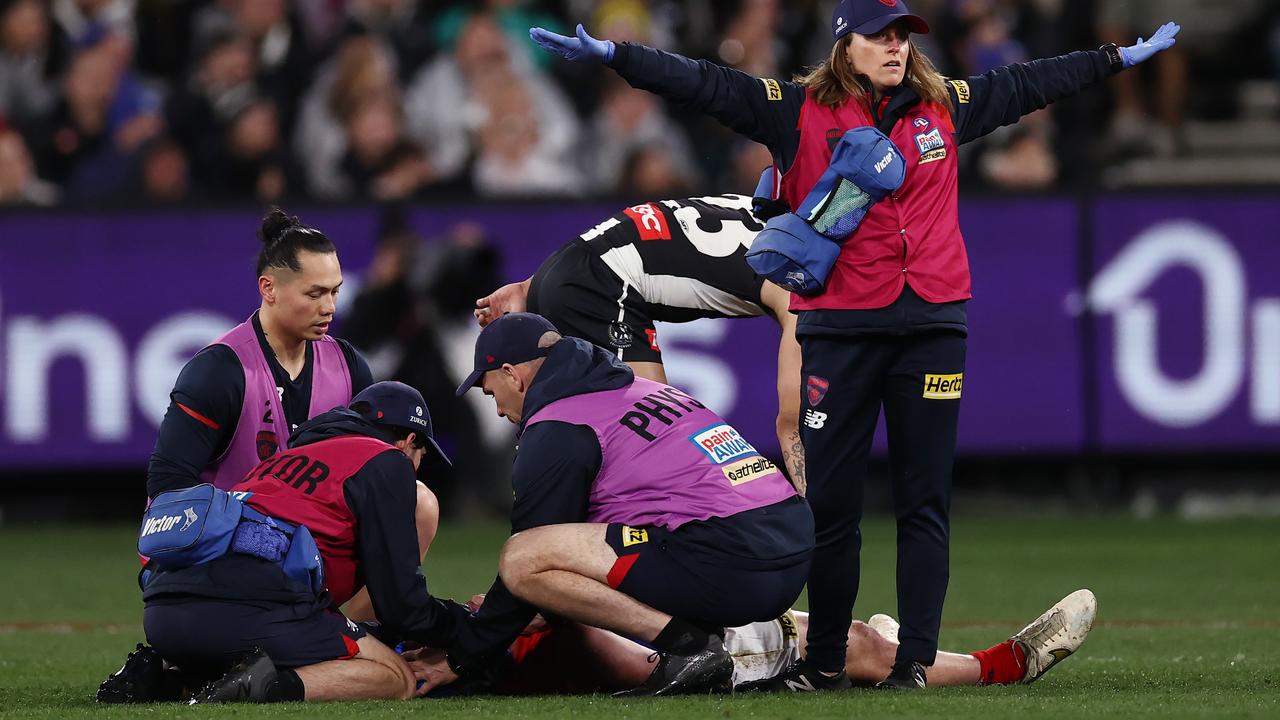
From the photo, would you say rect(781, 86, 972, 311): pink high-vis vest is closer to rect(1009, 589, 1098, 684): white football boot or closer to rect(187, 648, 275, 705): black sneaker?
rect(1009, 589, 1098, 684): white football boot

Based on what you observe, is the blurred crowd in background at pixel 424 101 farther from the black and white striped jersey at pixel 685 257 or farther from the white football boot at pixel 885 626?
the white football boot at pixel 885 626

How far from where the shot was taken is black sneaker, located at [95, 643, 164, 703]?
6289 mm

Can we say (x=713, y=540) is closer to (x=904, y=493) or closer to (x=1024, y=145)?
(x=904, y=493)

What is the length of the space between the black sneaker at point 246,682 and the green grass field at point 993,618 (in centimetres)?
14

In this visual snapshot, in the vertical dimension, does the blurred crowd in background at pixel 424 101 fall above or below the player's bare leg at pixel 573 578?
above

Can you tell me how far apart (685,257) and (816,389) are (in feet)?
6.41

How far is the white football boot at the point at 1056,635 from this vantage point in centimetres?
650

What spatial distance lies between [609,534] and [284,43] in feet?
28.7

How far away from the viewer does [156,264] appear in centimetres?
1276

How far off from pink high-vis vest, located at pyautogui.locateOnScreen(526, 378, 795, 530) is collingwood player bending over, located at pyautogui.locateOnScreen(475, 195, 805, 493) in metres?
1.76

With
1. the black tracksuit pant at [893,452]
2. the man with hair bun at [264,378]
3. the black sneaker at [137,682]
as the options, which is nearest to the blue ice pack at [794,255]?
the black tracksuit pant at [893,452]

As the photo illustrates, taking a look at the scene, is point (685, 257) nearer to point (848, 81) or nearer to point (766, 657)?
point (848, 81)

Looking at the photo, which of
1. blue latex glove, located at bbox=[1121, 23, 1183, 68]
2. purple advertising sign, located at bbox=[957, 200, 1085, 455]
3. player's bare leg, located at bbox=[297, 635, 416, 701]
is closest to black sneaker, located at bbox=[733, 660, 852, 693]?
player's bare leg, located at bbox=[297, 635, 416, 701]

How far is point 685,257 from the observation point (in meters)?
8.16
